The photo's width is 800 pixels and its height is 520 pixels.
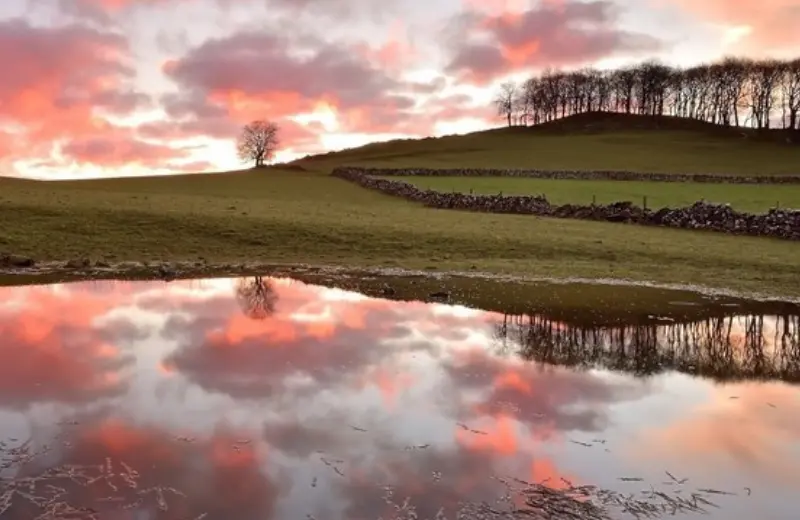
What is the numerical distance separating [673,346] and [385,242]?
1799cm

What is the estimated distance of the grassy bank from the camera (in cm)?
2761

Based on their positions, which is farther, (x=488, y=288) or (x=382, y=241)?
(x=382, y=241)

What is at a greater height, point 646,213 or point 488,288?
point 646,213

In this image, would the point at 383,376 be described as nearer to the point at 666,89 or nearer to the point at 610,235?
the point at 610,235

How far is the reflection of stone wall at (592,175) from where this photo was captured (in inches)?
3009

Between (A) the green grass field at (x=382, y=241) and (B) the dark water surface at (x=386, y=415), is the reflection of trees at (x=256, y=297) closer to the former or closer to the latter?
(B) the dark water surface at (x=386, y=415)

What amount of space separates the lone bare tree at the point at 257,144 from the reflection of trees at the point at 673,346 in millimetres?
122836

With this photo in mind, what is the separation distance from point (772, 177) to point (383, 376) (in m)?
77.8

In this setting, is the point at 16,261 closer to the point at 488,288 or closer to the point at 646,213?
the point at 488,288

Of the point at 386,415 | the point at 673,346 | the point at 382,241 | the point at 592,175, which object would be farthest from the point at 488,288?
the point at 592,175

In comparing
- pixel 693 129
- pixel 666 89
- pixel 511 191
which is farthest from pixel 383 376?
pixel 666 89

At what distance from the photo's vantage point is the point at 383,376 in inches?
508

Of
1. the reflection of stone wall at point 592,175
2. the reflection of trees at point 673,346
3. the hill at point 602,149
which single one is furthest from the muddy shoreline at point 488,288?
the hill at point 602,149

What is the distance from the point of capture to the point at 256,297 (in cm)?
2092
